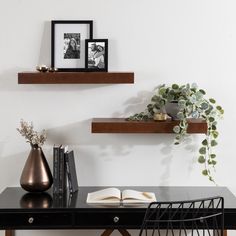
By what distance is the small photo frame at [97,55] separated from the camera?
10.2 feet

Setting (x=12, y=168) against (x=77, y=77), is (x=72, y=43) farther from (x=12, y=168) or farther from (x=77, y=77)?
(x=12, y=168)

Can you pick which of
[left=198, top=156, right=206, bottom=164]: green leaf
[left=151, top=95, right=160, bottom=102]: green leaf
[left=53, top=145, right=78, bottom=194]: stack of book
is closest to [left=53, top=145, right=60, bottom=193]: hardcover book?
[left=53, top=145, right=78, bottom=194]: stack of book

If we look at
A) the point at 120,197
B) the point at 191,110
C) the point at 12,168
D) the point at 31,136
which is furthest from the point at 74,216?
the point at 191,110

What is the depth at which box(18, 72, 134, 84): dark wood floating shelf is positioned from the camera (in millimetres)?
3039

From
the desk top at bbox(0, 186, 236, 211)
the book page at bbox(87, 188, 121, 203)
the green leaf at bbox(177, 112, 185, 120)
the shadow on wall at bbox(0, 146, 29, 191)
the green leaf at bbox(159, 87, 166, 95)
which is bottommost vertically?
the desk top at bbox(0, 186, 236, 211)

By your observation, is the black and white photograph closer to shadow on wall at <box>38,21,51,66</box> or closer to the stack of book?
shadow on wall at <box>38,21,51,66</box>

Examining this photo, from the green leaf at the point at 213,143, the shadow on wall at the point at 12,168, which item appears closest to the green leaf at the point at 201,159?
the green leaf at the point at 213,143

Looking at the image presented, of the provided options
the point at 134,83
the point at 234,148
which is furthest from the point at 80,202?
the point at 234,148

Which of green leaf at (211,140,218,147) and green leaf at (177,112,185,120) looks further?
green leaf at (211,140,218,147)

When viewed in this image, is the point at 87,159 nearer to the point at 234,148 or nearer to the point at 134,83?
the point at 134,83

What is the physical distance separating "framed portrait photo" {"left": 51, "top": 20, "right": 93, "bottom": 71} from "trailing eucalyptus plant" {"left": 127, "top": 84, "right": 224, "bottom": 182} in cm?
48

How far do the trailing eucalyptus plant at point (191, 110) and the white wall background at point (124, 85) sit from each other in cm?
6

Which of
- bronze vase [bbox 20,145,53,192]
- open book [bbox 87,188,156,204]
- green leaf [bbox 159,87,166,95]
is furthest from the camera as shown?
green leaf [bbox 159,87,166,95]

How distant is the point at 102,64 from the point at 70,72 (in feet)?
0.66
